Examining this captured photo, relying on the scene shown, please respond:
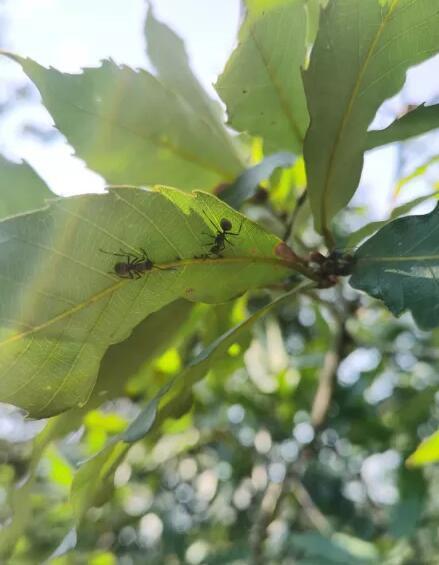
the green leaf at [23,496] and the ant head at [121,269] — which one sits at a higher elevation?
the ant head at [121,269]

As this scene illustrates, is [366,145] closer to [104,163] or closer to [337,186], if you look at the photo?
[337,186]

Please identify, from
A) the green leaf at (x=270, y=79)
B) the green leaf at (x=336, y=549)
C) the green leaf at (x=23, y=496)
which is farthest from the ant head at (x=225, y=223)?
the green leaf at (x=336, y=549)

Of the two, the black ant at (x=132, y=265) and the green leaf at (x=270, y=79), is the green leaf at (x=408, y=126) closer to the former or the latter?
the green leaf at (x=270, y=79)

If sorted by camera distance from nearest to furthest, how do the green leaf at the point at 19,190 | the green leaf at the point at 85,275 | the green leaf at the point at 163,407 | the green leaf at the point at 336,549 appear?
the green leaf at the point at 85,275 < the green leaf at the point at 163,407 < the green leaf at the point at 19,190 < the green leaf at the point at 336,549

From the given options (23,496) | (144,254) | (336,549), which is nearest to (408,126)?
(144,254)

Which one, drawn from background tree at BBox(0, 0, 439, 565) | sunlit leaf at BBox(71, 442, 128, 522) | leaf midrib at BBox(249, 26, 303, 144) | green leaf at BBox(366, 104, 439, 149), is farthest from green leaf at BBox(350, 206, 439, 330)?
sunlit leaf at BBox(71, 442, 128, 522)

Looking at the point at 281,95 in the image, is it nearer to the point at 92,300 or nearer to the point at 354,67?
the point at 354,67

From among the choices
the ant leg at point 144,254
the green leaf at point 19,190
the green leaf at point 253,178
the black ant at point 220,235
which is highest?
the green leaf at point 19,190

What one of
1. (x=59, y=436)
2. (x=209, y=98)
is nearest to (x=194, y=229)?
(x=59, y=436)
